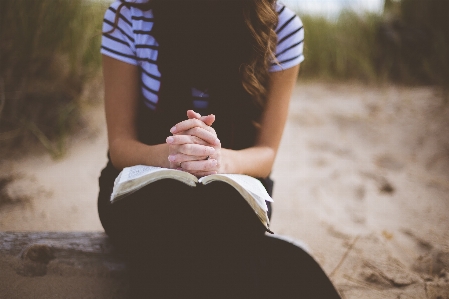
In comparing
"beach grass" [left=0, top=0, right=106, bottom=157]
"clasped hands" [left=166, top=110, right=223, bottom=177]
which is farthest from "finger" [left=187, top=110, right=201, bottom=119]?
"beach grass" [left=0, top=0, right=106, bottom=157]

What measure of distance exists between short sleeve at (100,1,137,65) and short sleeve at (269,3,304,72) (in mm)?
511

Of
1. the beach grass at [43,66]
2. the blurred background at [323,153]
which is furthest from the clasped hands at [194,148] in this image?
the beach grass at [43,66]

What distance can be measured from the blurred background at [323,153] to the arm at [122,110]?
2.52 feet

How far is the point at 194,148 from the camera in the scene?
90cm

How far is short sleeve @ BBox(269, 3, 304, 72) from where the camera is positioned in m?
1.15

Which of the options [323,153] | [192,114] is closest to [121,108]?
[192,114]

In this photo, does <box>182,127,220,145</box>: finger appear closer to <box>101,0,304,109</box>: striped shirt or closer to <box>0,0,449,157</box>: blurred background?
<box>101,0,304,109</box>: striped shirt

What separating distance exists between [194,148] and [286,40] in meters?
0.56

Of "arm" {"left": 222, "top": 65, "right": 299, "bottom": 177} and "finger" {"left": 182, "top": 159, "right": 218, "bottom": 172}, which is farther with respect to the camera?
"arm" {"left": 222, "top": 65, "right": 299, "bottom": 177}

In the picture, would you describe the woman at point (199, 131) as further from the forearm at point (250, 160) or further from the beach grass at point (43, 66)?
the beach grass at point (43, 66)

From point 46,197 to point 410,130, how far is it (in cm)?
268

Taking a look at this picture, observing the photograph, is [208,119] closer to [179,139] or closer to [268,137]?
[179,139]

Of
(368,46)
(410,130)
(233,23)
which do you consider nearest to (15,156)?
(233,23)

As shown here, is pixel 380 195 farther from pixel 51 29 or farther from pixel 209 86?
pixel 51 29
